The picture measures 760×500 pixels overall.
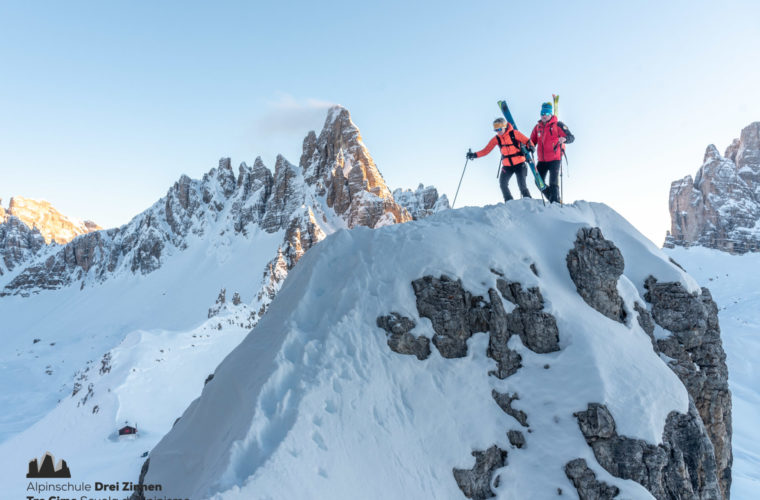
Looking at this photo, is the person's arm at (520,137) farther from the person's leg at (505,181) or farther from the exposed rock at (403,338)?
the exposed rock at (403,338)

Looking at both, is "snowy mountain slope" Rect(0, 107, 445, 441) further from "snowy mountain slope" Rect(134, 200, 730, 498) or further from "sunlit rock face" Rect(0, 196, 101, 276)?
"snowy mountain slope" Rect(134, 200, 730, 498)

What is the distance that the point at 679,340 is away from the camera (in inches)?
452

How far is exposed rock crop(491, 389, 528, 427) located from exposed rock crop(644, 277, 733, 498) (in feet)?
18.2

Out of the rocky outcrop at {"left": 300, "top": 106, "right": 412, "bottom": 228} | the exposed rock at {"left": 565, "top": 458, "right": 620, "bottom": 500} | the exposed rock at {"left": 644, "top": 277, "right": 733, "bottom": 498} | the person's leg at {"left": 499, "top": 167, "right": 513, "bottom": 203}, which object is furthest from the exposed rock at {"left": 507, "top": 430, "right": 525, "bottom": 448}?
the rocky outcrop at {"left": 300, "top": 106, "right": 412, "bottom": 228}

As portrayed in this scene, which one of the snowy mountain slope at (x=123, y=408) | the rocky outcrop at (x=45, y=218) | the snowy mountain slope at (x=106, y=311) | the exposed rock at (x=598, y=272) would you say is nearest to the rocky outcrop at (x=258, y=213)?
the snowy mountain slope at (x=106, y=311)

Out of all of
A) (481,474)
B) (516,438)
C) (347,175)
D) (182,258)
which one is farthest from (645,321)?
(182,258)

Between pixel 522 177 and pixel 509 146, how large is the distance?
113 centimetres

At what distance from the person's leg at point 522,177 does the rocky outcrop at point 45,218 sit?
162489mm

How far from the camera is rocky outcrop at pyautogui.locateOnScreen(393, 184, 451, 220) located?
88.5 meters

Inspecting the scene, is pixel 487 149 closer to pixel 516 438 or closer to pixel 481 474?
pixel 516 438

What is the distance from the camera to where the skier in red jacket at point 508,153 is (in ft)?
Result: 43.4

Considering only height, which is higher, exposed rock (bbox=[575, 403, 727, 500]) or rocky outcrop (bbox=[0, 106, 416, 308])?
rocky outcrop (bbox=[0, 106, 416, 308])

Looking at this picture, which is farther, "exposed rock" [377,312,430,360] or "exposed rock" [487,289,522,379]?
"exposed rock" [487,289,522,379]

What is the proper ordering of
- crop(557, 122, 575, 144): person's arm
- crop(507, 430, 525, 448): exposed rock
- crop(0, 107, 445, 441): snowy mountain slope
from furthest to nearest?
1. crop(0, 107, 445, 441): snowy mountain slope
2. crop(557, 122, 575, 144): person's arm
3. crop(507, 430, 525, 448): exposed rock
